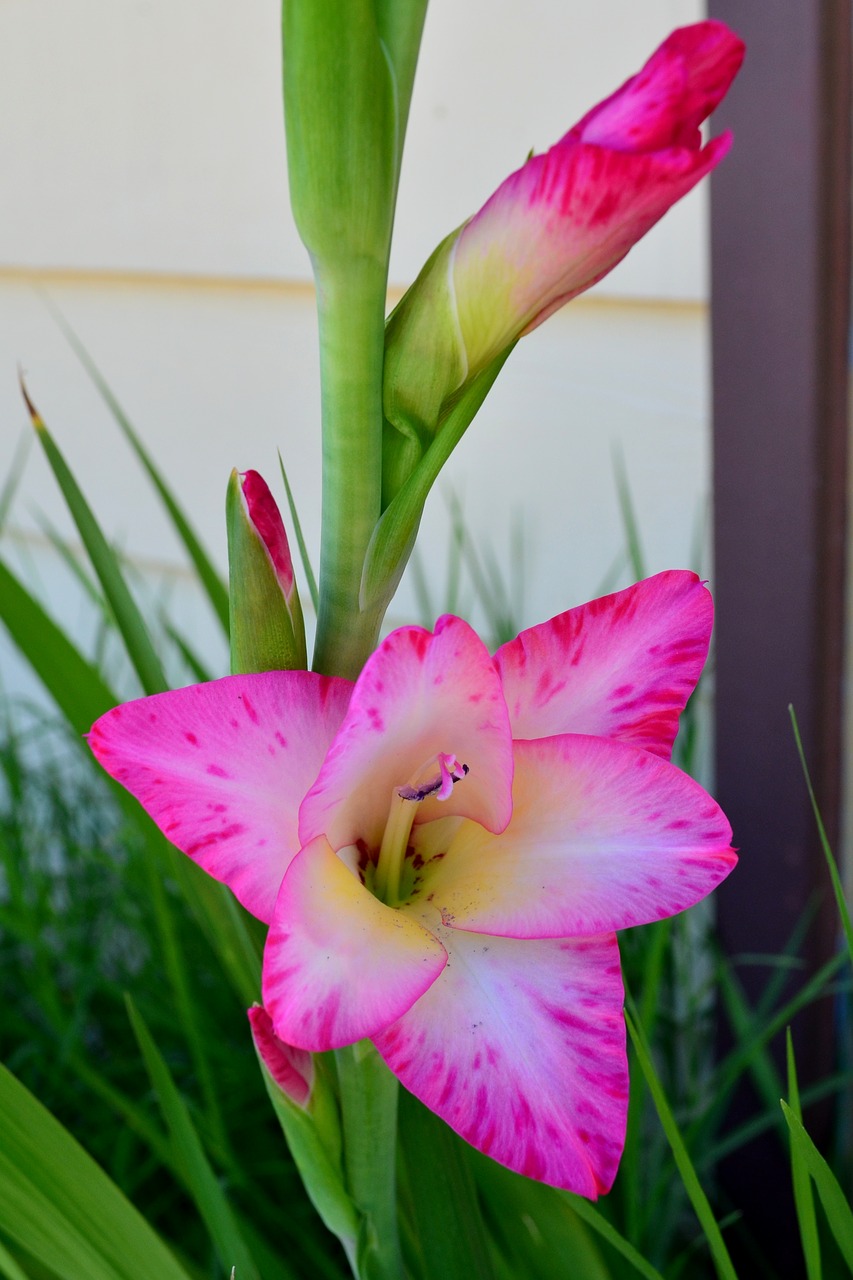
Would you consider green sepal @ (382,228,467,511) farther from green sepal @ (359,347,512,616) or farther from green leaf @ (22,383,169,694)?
green leaf @ (22,383,169,694)

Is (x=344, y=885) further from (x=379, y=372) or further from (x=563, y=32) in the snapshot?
(x=563, y=32)

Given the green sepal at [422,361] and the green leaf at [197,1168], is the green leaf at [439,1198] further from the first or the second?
the green sepal at [422,361]

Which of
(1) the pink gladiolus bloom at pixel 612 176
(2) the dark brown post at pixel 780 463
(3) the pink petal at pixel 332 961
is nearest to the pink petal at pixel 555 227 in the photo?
(1) the pink gladiolus bloom at pixel 612 176

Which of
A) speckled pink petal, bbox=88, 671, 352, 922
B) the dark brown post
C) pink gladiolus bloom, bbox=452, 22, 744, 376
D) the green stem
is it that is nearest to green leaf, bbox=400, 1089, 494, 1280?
the green stem

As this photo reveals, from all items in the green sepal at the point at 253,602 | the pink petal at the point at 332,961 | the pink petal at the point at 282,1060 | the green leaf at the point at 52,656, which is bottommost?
the pink petal at the point at 282,1060

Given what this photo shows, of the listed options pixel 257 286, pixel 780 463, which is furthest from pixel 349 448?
pixel 257 286
